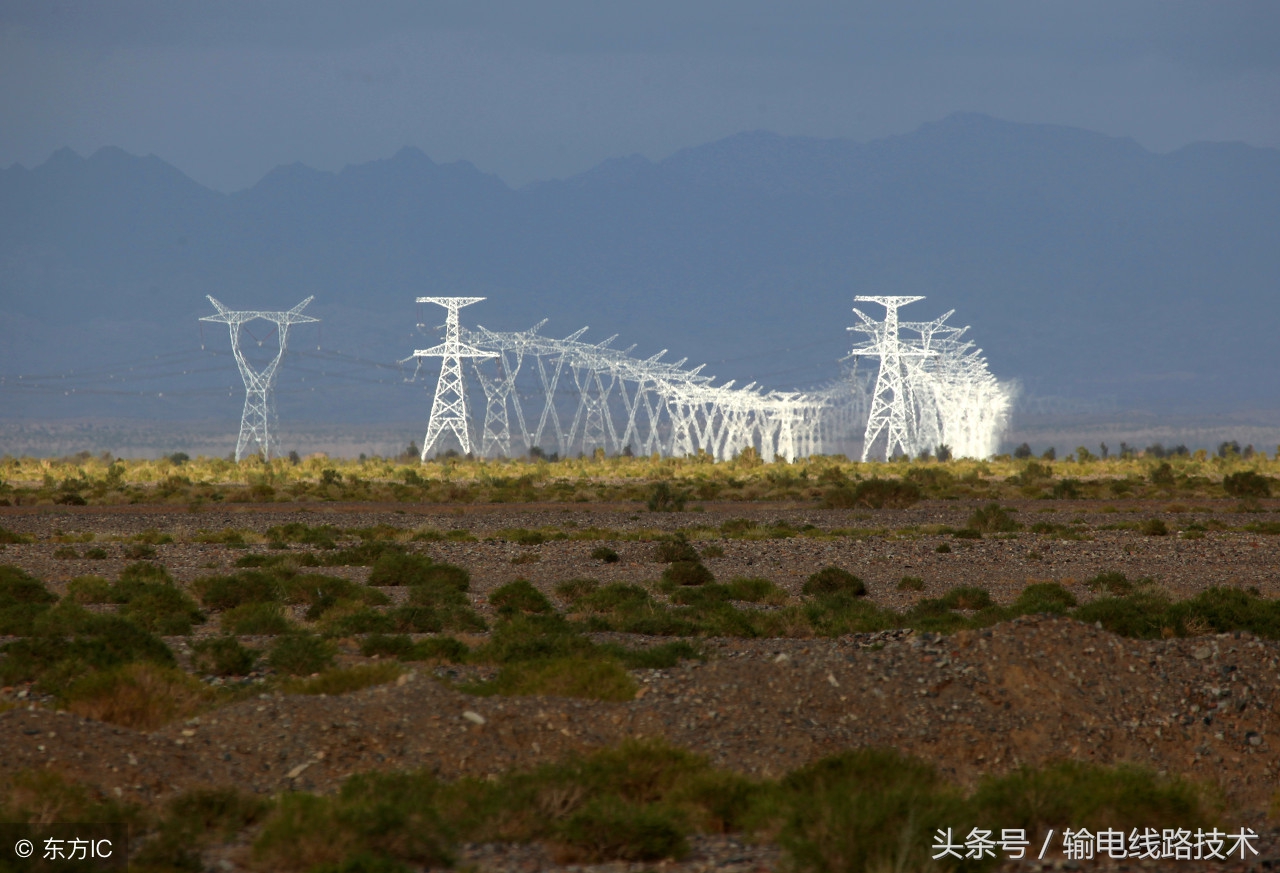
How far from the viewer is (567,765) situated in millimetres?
13281

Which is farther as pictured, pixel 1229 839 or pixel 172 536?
pixel 172 536

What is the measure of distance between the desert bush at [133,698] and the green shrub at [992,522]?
33347mm

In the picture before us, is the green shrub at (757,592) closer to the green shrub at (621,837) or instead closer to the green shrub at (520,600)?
the green shrub at (520,600)

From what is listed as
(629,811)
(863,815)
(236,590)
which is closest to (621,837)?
(629,811)

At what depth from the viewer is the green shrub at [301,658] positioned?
18922 mm

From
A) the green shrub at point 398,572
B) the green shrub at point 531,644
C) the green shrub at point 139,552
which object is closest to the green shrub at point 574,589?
the green shrub at point 398,572

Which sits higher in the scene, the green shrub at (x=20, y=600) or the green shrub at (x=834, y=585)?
the green shrub at (x=834, y=585)

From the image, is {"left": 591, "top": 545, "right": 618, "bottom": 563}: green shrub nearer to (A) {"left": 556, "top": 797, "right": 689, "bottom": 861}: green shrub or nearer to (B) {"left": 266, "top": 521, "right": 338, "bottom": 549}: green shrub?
(B) {"left": 266, "top": 521, "right": 338, "bottom": 549}: green shrub

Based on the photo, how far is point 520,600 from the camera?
27.8m

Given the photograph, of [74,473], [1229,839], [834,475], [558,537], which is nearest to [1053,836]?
[1229,839]

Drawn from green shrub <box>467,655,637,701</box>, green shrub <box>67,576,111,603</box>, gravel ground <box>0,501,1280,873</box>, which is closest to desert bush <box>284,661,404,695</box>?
gravel ground <box>0,501,1280,873</box>

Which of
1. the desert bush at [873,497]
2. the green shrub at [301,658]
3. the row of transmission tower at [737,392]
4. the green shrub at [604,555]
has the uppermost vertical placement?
the row of transmission tower at [737,392]

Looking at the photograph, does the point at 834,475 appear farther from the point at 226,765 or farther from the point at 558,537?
the point at 226,765

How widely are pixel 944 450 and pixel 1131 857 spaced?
118m
